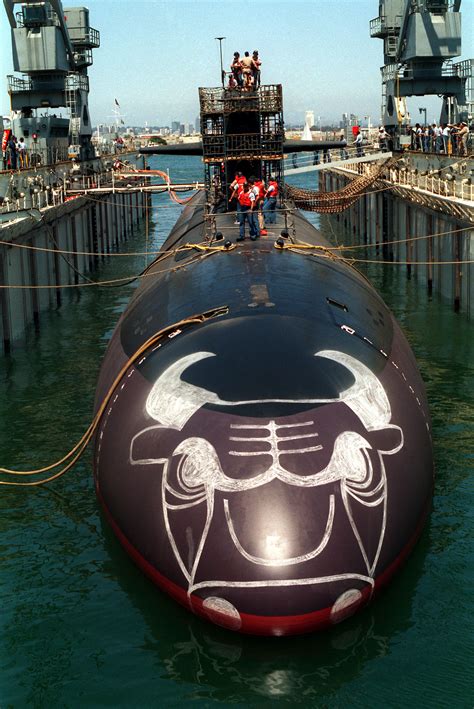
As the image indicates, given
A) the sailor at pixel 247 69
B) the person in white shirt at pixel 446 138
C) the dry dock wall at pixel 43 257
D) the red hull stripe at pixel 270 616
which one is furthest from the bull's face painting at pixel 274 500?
the person in white shirt at pixel 446 138

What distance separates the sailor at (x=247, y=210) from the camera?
2509 cm

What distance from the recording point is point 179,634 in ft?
46.1

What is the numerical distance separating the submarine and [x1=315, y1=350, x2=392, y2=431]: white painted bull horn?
31mm

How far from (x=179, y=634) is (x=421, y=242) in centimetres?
3694

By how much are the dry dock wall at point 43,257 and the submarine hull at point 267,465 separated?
18.6 meters

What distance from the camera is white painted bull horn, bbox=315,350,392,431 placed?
13.8 m

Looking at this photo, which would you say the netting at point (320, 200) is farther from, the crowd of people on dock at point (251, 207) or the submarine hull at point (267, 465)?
the submarine hull at point (267, 465)

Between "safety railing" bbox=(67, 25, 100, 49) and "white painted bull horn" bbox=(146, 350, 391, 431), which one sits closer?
"white painted bull horn" bbox=(146, 350, 391, 431)

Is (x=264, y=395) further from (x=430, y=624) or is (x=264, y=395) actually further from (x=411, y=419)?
(x=430, y=624)

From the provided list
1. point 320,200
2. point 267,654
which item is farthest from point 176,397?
point 320,200

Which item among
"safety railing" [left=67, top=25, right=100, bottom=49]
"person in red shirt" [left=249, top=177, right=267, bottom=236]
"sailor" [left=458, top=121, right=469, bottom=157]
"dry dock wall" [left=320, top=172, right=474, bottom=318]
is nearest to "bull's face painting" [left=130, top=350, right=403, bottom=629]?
"person in red shirt" [left=249, top=177, right=267, bottom=236]

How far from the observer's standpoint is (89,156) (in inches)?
2729

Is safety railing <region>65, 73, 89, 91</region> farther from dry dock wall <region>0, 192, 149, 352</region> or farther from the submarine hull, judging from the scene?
the submarine hull

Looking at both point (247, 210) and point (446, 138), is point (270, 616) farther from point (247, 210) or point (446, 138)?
point (446, 138)
